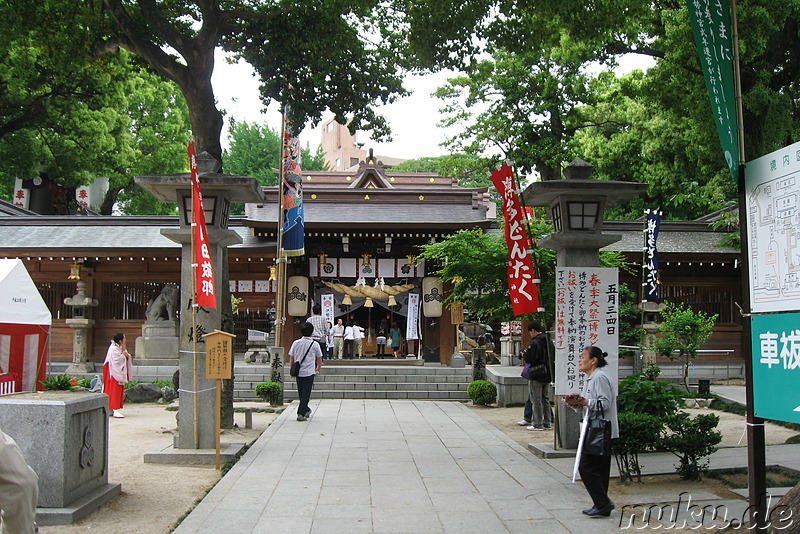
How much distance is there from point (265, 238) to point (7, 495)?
18.5 meters

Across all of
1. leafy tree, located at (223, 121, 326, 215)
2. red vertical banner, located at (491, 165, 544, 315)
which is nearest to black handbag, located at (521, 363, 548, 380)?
red vertical banner, located at (491, 165, 544, 315)

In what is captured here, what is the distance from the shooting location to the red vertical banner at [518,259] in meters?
9.31

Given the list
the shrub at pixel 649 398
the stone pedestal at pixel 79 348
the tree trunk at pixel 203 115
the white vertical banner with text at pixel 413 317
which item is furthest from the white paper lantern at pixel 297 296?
the shrub at pixel 649 398

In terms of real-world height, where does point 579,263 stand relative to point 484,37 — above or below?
below

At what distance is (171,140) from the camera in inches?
1296

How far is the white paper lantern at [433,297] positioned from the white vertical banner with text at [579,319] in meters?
13.5

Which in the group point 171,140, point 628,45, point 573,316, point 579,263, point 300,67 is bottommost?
point 573,316

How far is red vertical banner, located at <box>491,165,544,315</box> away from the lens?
9312 millimetres

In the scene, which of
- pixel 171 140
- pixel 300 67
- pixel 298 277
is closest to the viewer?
pixel 300 67

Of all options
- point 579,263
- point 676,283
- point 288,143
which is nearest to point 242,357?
point 288,143

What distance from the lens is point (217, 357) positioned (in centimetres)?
878

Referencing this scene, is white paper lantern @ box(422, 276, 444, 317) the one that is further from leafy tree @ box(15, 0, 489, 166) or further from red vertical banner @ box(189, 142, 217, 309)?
red vertical banner @ box(189, 142, 217, 309)

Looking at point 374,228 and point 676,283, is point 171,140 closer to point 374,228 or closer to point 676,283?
point 374,228

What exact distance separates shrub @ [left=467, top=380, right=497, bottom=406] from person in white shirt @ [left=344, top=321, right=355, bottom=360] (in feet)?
26.4
